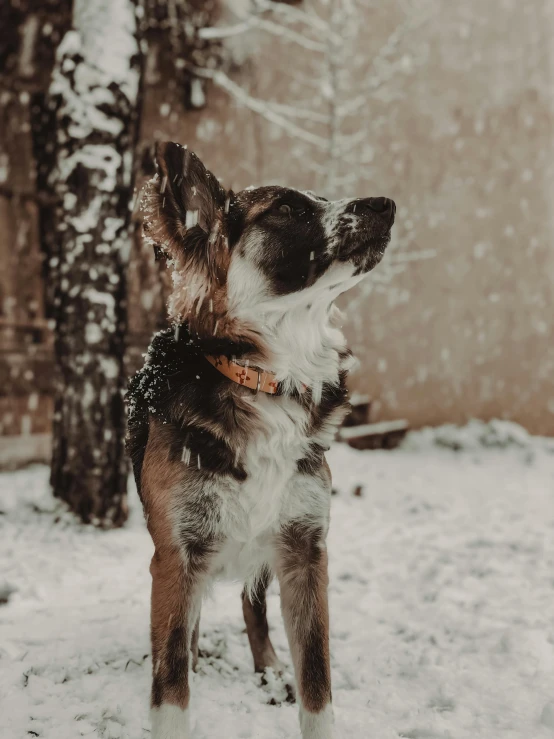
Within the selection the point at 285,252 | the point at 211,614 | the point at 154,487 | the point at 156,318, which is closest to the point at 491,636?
the point at 211,614

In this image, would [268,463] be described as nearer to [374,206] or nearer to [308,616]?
[308,616]

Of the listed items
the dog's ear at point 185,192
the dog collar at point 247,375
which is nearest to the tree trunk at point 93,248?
the dog's ear at point 185,192

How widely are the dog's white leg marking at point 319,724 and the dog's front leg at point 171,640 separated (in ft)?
1.43

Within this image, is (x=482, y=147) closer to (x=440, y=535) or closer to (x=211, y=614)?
(x=440, y=535)

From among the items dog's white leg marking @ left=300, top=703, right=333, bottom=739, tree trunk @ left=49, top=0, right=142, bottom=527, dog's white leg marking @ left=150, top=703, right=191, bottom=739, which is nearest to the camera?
dog's white leg marking @ left=150, top=703, right=191, bottom=739

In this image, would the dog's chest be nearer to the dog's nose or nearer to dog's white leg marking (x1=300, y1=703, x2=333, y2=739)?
dog's white leg marking (x1=300, y1=703, x2=333, y2=739)

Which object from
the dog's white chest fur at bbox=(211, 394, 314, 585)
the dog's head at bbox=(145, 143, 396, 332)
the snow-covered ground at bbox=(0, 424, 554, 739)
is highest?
the dog's head at bbox=(145, 143, 396, 332)

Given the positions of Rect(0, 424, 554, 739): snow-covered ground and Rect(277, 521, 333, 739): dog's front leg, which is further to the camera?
Rect(0, 424, 554, 739): snow-covered ground

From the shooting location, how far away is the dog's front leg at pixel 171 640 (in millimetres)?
2342

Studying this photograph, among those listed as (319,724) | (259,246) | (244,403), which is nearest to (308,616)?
(319,724)

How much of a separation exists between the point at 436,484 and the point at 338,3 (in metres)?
6.46

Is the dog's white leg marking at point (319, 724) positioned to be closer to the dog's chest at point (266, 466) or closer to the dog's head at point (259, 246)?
the dog's chest at point (266, 466)

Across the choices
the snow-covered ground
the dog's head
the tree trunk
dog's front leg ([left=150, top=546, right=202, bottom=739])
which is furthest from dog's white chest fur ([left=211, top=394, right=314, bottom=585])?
the tree trunk

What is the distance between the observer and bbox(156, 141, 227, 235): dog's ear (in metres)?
2.50
